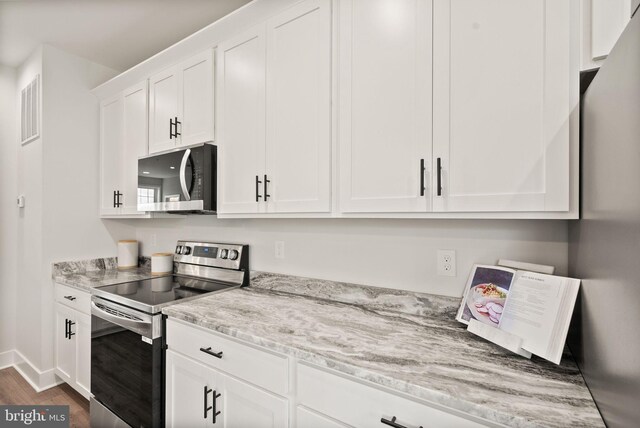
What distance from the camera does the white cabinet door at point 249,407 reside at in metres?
1.13

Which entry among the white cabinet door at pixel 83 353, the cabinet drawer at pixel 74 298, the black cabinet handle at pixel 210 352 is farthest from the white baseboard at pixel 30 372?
the black cabinet handle at pixel 210 352

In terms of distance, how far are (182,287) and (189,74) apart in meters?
1.35

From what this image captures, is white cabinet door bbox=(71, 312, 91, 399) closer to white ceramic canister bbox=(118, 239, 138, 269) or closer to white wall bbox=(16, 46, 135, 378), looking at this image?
white wall bbox=(16, 46, 135, 378)

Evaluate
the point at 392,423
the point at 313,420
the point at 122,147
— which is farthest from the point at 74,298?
the point at 392,423

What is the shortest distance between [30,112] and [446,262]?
3.35m

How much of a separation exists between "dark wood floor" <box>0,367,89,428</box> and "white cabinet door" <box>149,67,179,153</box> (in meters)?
1.89

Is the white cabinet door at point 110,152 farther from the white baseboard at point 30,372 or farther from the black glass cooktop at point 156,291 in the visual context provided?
the white baseboard at point 30,372

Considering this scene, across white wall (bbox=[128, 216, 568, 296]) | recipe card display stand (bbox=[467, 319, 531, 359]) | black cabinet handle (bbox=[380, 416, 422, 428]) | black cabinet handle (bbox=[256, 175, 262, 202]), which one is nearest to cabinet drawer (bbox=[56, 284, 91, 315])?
white wall (bbox=[128, 216, 568, 296])

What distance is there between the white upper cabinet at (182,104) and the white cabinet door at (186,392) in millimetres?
1222

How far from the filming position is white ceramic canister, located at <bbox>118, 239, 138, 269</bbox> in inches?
109

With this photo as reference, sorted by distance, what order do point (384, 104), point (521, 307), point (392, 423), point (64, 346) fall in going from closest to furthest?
point (392, 423), point (521, 307), point (384, 104), point (64, 346)

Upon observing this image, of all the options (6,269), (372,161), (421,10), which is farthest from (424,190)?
(6,269)

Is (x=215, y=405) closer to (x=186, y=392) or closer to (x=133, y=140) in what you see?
(x=186, y=392)

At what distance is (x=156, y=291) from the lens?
1.90 meters
